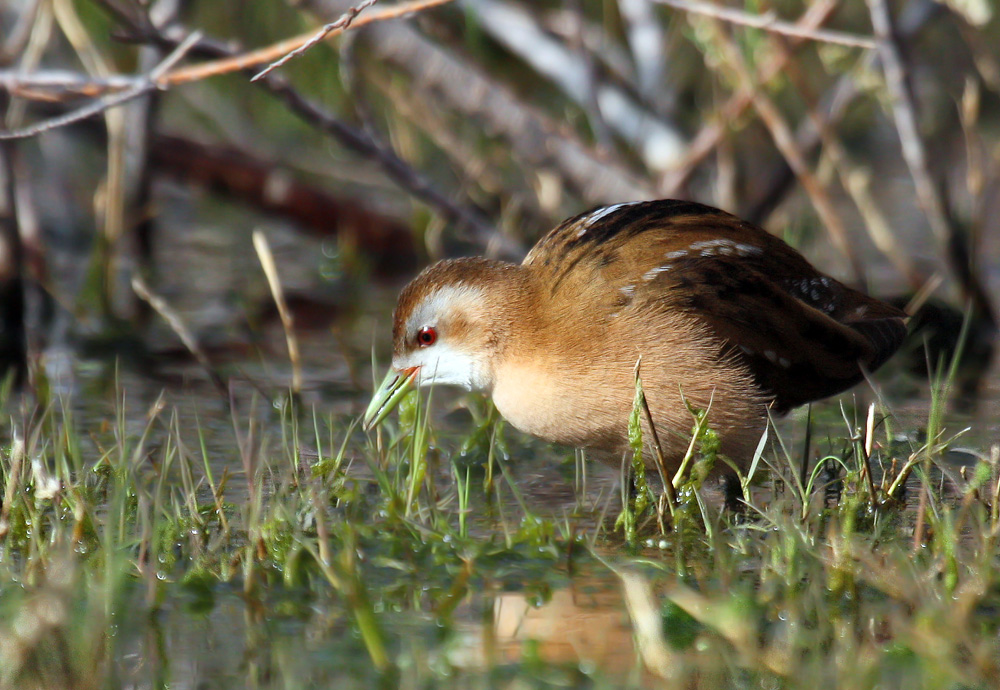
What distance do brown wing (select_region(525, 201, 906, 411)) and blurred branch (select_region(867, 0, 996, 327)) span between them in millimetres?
1421

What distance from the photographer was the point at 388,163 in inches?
242

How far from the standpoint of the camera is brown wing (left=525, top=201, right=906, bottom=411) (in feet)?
13.4

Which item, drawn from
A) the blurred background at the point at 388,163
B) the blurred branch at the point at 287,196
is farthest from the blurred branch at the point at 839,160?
the blurred branch at the point at 287,196

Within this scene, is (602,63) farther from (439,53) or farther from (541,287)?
(541,287)

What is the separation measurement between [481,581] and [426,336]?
50.2 inches

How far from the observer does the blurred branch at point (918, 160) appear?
5559 mm

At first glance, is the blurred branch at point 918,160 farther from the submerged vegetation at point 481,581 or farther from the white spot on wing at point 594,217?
the submerged vegetation at point 481,581

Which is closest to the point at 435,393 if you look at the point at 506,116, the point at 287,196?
the point at 506,116

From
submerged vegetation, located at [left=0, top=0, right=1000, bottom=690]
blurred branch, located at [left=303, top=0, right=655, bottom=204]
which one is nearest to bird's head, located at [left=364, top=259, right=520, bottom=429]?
submerged vegetation, located at [left=0, top=0, right=1000, bottom=690]

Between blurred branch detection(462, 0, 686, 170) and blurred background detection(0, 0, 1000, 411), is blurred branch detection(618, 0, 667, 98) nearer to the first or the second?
blurred background detection(0, 0, 1000, 411)

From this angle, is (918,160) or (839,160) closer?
(918,160)

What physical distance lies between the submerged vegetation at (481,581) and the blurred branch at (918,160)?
200 centimetres

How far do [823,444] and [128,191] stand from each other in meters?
4.28

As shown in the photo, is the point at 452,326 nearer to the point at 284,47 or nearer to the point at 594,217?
the point at 594,217
